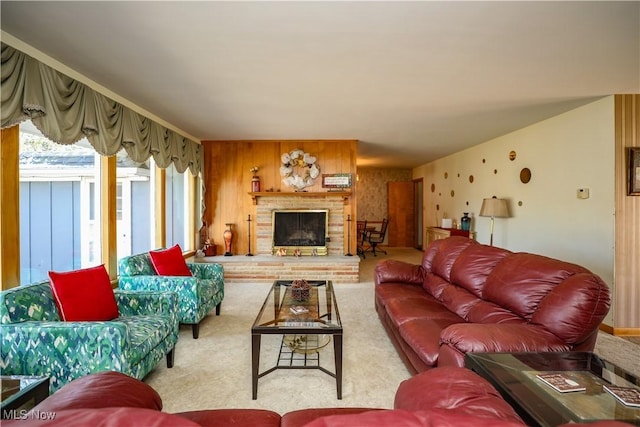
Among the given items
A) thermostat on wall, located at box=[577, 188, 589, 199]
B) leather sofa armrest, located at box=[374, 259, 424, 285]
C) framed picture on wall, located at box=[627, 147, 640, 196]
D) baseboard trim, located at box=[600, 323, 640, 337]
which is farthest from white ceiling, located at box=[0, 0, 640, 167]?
baseboard trim, located at box=[600, 323, 640, 337]

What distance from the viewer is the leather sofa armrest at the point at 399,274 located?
3305 mm

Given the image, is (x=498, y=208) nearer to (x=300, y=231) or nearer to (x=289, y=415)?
(x=300, y=231)

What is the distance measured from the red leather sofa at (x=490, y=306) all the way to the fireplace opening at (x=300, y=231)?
2397 millimetres

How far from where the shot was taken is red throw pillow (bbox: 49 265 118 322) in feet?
6.51

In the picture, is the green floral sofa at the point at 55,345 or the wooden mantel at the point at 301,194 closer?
the green floral sofa at the point at 55,345

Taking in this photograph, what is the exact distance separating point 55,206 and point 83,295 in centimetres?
122

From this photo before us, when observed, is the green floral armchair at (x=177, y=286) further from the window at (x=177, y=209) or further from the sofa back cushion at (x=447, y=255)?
the sofa back cushion at (x=447, y=255)

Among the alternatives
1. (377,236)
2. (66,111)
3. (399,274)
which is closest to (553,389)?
(399,274)

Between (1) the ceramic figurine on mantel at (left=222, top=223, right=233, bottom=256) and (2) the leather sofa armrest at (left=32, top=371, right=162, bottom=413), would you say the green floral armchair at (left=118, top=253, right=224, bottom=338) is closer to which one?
(2) the leather sofa armrest at (left=32, top=371, right=162, bottom=413)

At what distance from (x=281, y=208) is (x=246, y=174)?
35.7 inches

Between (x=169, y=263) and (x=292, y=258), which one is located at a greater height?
(x=169, y=263)

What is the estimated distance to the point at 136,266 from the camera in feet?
9.82

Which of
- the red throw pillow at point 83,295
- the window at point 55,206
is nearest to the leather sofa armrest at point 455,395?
the red throw pillow at point 83,295

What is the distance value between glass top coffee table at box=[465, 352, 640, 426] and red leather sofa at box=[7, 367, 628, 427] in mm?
271
